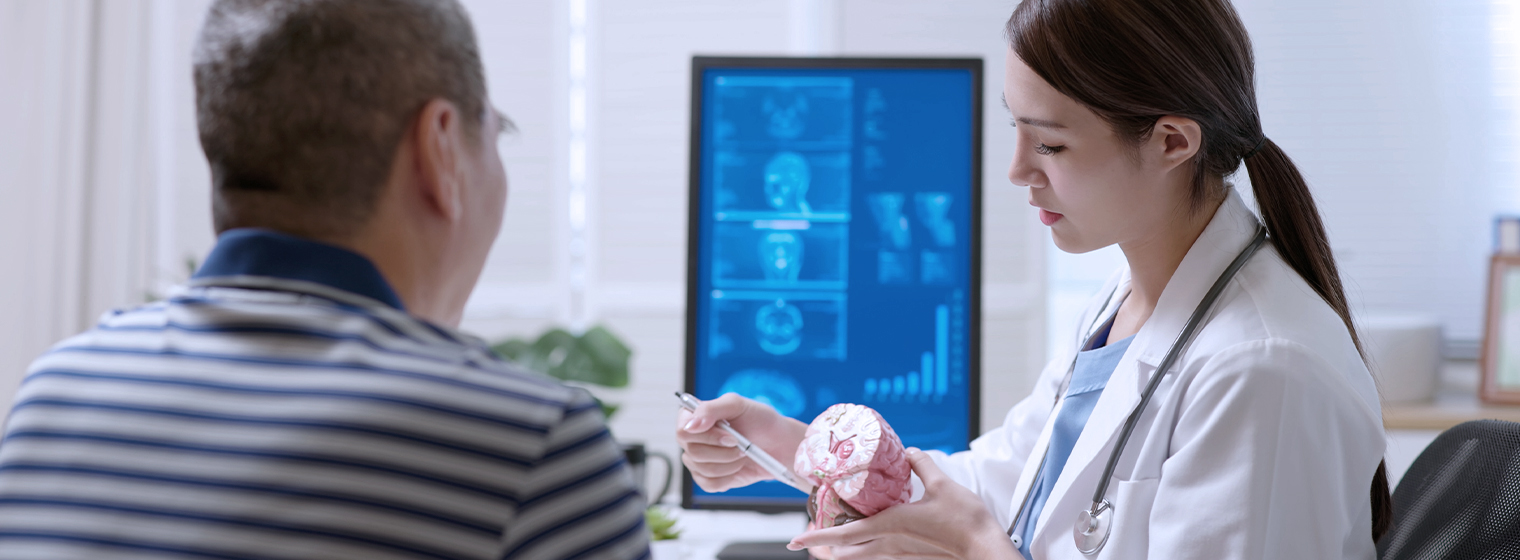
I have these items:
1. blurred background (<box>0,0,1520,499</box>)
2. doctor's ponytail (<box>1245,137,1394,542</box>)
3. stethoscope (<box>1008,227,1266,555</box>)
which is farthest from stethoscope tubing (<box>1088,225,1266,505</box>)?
blurred background (<box>0,0,1520,499</box>)

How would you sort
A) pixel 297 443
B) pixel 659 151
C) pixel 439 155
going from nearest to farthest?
pixel 297 443
pixel 439 155
pixel 659 151

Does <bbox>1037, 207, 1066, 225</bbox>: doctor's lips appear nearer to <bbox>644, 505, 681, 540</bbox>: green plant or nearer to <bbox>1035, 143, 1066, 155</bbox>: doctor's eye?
<bbox>1035, 143, 1066, 155</bbox>: doctor's eye

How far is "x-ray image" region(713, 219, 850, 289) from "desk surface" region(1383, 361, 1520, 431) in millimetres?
1420

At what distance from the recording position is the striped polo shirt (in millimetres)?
516

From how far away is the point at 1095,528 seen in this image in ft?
3.23

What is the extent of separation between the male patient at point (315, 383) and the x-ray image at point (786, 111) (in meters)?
0.99

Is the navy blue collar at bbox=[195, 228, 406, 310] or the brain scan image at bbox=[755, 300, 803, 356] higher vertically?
the navy blue collar at bbox=[195, 228, 406, 310]

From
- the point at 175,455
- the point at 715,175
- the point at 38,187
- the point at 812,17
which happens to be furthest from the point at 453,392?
the point at 38,187

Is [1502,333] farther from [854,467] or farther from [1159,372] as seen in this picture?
[854,467]

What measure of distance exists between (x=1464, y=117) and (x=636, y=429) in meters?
2.57

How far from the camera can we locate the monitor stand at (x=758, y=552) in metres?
1.51

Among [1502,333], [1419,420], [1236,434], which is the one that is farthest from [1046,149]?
[1502,333]

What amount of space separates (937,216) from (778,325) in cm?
34

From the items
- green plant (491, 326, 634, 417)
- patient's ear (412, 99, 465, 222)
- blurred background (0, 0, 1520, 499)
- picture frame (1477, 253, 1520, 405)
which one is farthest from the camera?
blurred background (0, 0, 1520, 499)
